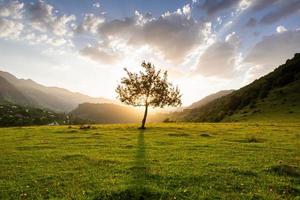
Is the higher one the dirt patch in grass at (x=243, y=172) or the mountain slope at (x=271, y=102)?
the mountain slope at (x=271, y=102)

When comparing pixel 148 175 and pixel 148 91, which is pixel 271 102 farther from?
pixel 148 175

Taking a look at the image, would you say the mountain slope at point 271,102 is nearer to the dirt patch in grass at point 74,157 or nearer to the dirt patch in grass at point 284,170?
the dirt patch in grass at point 284,170

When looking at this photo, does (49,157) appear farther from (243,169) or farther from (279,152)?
(279,152)

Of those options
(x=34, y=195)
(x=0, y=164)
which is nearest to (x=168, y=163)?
(x=34, y=195)

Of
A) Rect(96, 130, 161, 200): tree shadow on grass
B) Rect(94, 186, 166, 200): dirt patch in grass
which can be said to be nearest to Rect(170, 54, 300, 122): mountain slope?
Rect(96, 130, 161, 200): tree shadow on grass

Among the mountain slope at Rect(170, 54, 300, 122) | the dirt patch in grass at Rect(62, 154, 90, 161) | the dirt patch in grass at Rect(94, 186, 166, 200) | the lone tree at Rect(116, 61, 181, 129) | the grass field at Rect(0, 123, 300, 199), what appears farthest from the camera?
the mountain slope at Rect(170, 54, 300, 122)

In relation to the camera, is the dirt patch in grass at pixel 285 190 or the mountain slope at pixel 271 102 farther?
the mountain slope at pixel 271 102

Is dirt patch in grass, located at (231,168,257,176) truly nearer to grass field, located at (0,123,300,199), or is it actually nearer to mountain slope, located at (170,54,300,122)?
grass field, located at (0,123,300,199)

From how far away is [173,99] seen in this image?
6725cm

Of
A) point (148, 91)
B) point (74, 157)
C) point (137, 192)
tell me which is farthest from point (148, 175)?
point (148, 91)

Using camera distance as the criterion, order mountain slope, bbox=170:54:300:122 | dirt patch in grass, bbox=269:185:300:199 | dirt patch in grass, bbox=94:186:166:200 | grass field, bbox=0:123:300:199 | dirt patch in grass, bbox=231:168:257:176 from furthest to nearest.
→ mountain slope, bbox=170:54:300:122 → dirt patch in grass, bbox=231:168:257:176 → dirt patch in grass, bbox=269:185:300:199 → grass field, bbox=0:123:300:199 → dirt patch in grass, bbox=94:186:166:200

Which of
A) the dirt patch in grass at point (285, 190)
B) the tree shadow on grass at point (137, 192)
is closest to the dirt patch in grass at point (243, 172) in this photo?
the dirt patch in grass at point (285, 190)

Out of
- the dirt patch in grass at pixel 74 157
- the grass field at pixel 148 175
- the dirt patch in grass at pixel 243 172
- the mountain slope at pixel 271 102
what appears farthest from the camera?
the mountain slope at pixel 271 102

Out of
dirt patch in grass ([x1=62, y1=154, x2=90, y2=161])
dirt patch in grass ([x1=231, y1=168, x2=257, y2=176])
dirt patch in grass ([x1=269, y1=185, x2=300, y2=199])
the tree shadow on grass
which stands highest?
dirt patch in grass ([x1=62, y1=154, x2=90, y2=161])
